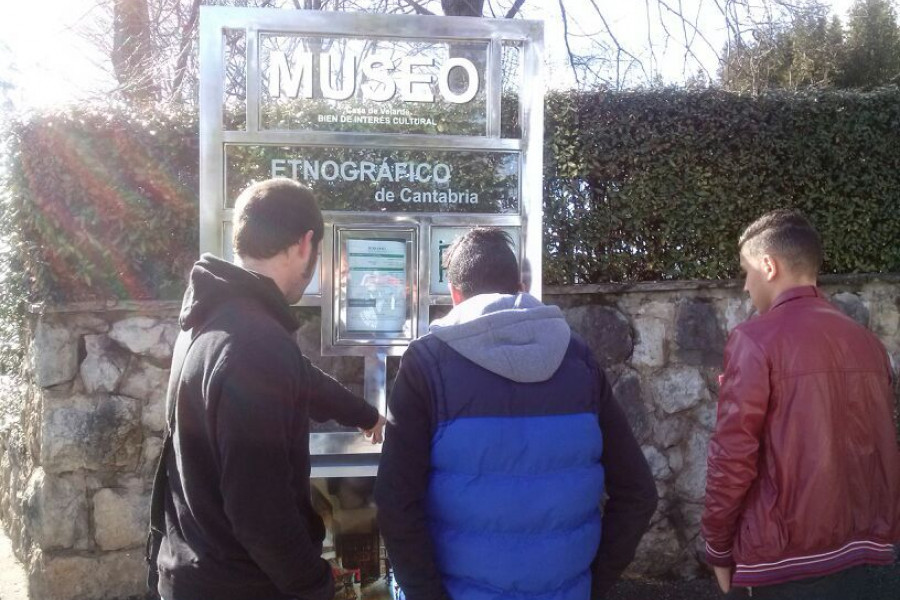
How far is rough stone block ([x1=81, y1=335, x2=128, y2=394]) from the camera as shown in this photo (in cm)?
374

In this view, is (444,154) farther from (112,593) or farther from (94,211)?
(112,593)

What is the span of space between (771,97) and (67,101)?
12.3 feet

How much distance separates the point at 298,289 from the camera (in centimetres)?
208

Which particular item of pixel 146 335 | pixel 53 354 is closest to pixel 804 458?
pixel 146 335

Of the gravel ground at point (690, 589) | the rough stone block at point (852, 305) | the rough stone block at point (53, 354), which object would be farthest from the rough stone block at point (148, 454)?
the rough stone block at point (852, 305)

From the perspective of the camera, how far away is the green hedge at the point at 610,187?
12.1 ft

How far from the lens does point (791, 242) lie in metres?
2.43

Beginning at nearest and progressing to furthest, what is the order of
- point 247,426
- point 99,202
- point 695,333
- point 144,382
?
point 247,426, point 99,202, point 144,382, point 695,333

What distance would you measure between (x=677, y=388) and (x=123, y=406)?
292 cm

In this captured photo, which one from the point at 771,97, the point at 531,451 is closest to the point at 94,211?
the point at 531,451

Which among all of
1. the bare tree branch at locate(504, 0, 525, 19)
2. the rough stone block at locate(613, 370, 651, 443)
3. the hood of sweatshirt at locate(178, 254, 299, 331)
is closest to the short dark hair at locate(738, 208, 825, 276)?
the hood of sweatshirt at locate(178, 254, 299, 331)

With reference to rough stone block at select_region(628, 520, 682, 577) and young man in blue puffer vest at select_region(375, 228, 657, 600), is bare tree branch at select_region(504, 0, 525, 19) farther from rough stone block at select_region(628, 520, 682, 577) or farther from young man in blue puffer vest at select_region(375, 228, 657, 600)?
young man in blue puffer vest at select_region(375, 228, 657, 600)

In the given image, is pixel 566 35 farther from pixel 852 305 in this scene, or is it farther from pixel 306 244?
pixel 306 244

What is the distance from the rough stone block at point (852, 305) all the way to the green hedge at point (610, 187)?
0.16 metres
